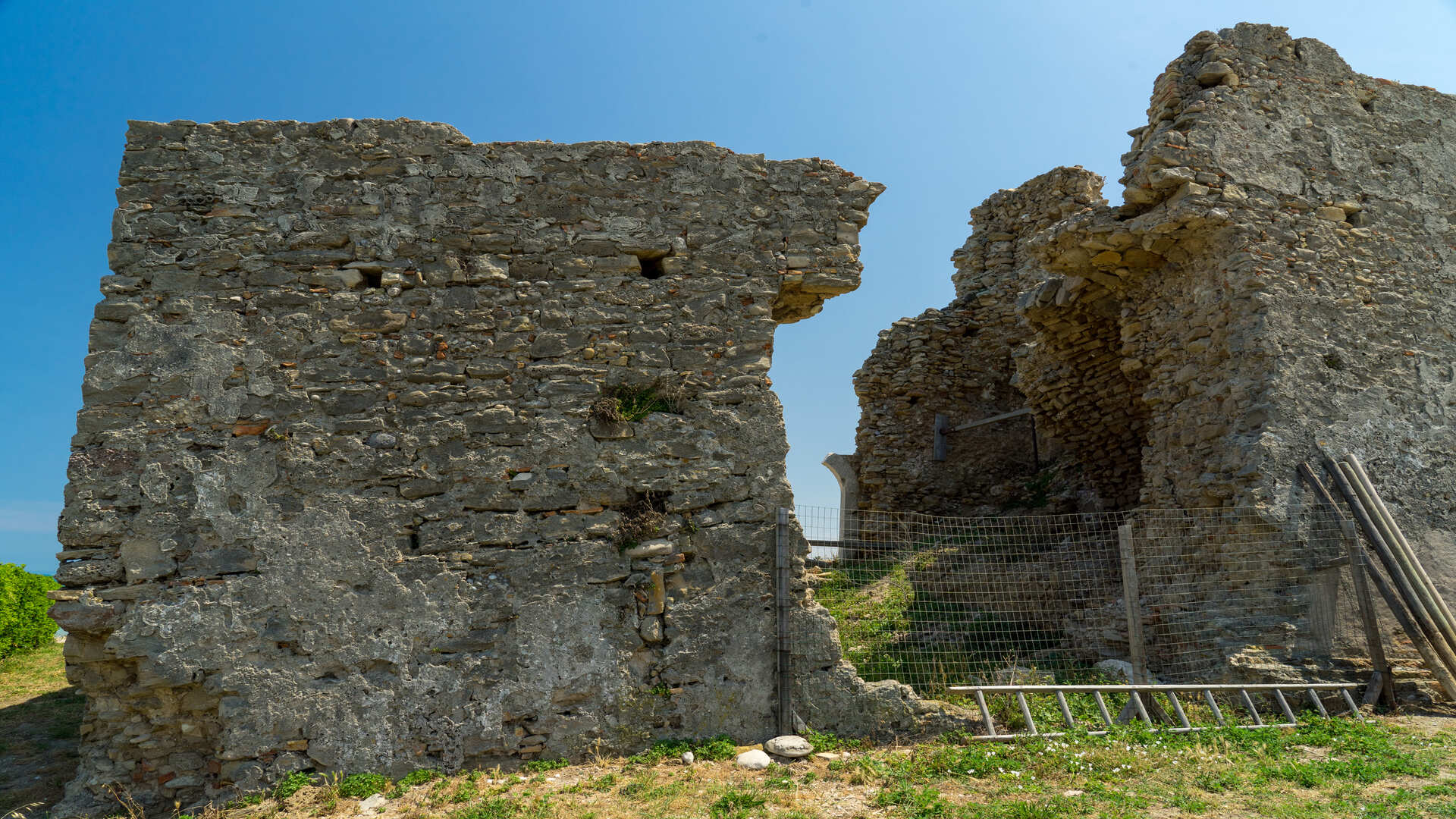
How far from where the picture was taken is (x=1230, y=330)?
687 cm

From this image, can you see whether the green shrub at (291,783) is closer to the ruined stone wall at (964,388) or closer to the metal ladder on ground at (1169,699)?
the metal ladder on ground at (1169,699)

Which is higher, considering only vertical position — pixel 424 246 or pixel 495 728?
pixel 424 246

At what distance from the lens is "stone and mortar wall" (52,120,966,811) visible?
495 centimetres

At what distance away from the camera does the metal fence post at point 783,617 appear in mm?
5270

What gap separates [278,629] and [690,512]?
2642 millimetres

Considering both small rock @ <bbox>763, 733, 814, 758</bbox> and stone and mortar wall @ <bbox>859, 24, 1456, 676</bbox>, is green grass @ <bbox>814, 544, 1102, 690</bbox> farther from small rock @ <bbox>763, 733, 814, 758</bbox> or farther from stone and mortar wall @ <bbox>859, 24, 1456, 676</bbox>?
stone and mortar wall @ <bbox>859, 24, 1456, 676</bbox>

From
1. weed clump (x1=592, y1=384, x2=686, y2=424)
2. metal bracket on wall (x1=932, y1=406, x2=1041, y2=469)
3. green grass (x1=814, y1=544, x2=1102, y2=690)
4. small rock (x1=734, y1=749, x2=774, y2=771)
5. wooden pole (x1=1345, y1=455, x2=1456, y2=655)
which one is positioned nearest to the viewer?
small rock (x1=734, y1=749, x2=774, y2=771)

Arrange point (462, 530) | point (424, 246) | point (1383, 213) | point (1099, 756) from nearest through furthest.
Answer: point (1099, 756) → point (462, 530) → point (424, 246) → point (1383, 213)

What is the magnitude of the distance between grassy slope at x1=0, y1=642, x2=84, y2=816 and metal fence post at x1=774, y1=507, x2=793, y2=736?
4.64 m

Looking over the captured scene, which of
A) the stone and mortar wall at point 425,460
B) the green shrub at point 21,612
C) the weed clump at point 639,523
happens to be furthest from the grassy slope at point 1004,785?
the green shrub at point 21,612

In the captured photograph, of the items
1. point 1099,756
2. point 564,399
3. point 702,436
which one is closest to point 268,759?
point 564,399

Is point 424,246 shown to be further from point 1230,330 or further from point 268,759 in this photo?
point 1230,330

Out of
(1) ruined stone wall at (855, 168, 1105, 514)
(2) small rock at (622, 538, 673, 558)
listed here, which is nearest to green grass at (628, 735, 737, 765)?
(2) small rock at (622, 538, 673, 558)

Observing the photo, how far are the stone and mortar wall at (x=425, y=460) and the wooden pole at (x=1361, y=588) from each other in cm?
347
